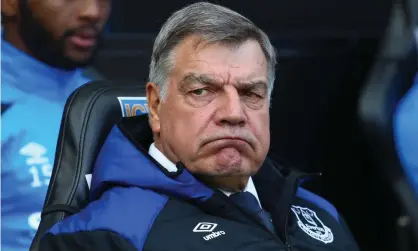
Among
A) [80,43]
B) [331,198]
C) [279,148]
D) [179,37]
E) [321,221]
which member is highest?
[179,37]

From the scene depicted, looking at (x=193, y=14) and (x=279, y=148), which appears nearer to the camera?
(x=193, y=14)

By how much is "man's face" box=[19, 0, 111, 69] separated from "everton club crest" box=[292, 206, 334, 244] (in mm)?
1004

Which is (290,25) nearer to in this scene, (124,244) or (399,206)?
(399,206)

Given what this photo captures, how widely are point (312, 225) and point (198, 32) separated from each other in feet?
2.25

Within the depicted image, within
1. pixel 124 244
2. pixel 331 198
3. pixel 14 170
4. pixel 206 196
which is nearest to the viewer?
pixel 124 244

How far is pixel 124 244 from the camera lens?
210 cm

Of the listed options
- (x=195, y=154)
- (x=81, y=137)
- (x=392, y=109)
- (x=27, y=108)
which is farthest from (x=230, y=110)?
(x=392, y=109)

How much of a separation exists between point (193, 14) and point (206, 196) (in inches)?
19.0

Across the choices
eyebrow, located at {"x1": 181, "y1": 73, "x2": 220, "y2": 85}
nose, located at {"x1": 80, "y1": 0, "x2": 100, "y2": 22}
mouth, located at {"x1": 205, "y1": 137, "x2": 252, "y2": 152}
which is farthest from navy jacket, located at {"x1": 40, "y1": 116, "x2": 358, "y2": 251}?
nose, located at {"x1": 80, "y1": 0, "x2": 100, "y2": 22}

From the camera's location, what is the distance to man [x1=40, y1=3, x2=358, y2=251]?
7.14 ft

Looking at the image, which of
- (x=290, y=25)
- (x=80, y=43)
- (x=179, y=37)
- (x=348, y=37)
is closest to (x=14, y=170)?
(x=80, y=43)

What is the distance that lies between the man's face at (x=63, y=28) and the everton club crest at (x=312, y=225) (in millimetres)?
1004

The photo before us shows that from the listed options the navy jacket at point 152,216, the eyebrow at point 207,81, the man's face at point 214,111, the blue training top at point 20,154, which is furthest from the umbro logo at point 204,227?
the blue training top at point 20,154

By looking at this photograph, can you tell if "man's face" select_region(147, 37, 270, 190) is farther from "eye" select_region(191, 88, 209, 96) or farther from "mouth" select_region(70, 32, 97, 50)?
"mouth" select_region(70, 32, 97, 50)
